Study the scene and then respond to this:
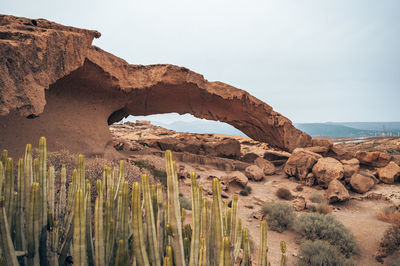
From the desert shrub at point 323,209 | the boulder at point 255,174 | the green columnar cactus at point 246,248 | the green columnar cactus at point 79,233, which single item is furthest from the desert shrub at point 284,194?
the green columnar cactus at point 79,233

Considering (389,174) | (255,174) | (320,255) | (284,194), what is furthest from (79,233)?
(389,174)

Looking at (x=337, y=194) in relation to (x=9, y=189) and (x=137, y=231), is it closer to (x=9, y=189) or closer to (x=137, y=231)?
(x=137, y=231)

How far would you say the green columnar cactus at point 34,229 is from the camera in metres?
1.68

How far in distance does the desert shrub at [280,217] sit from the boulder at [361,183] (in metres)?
4.70

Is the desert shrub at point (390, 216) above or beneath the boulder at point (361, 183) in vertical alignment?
beneath

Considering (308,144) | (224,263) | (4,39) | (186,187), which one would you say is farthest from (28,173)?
(308,144)

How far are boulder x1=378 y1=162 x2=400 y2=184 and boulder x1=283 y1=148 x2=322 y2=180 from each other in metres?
2.72

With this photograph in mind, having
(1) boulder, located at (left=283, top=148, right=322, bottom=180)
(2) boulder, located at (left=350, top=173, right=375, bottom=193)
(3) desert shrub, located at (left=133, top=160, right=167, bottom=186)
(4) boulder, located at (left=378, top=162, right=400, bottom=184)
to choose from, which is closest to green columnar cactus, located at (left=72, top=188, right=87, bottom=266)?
(3) desert shrub, located at (left=133, top=160, right=167, bottom=186)

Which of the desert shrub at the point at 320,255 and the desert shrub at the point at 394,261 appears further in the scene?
the desert shrub at the point at 320,255

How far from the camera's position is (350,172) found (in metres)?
10.4

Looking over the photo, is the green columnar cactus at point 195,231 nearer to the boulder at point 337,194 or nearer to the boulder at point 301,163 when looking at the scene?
the boulder at point 337,194

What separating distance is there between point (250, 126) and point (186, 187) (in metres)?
6.86

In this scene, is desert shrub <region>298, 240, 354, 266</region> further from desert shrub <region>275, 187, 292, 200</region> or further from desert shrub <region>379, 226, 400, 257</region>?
desert shrub <region>275, 187, 292, 200</region>

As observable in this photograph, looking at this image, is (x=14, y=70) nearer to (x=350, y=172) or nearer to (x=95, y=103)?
(x=95, y=103)
